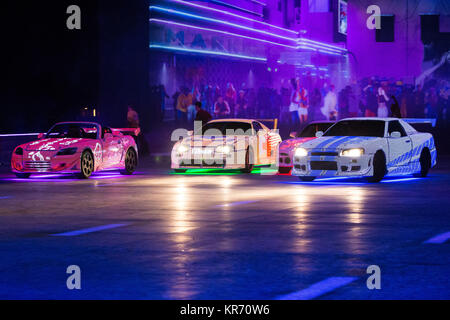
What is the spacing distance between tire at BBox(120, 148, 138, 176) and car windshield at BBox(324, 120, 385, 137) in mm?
4954

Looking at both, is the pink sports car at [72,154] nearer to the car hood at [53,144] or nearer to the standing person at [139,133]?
the car hood at [53,144]

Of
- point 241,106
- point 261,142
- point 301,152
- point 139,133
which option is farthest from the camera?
point 241,106

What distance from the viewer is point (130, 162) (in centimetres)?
2319

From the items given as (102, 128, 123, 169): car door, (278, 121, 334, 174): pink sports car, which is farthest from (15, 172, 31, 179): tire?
(278, 121, 334, 174): pink sports car

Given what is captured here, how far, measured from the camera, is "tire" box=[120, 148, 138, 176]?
23.0m

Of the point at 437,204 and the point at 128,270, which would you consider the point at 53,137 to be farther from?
the point at 128,270

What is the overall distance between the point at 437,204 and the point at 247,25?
31933 millimetres

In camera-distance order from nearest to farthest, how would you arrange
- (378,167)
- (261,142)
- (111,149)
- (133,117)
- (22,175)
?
(378,167), (22,175), (111,149), (261,142), (133,117)

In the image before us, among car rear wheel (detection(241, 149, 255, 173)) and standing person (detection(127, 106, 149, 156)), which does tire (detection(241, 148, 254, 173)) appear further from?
standing person (detection(127, 106, 149, 156))

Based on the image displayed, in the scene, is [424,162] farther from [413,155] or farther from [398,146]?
[398,146]

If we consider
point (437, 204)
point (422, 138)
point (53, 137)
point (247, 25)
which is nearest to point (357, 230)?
point (437, 204)

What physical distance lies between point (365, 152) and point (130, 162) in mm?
6468

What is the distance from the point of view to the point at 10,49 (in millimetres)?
33406

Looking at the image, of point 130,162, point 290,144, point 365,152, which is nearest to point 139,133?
point 130,162
